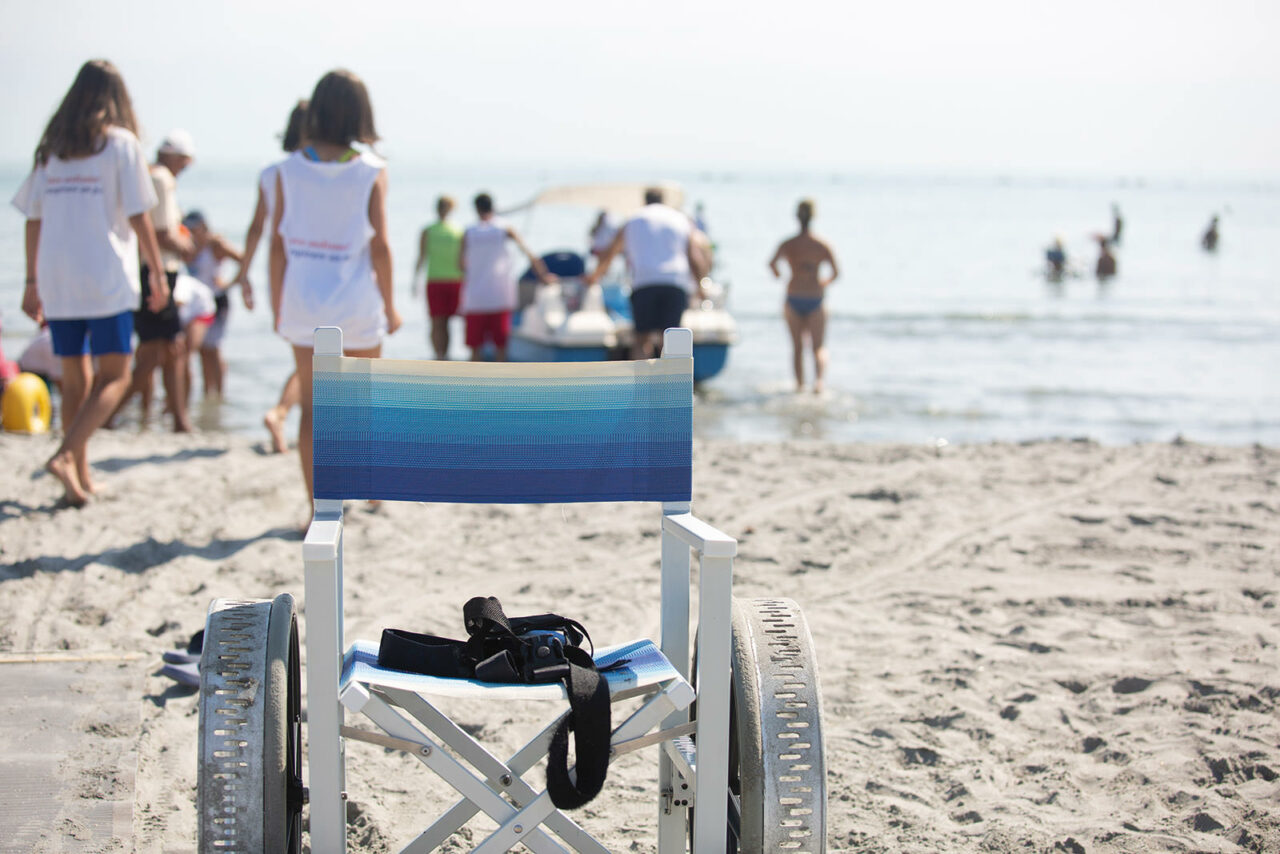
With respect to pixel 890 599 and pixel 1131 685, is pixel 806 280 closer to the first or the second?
pixel 890 599

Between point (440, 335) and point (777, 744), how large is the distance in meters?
8.55

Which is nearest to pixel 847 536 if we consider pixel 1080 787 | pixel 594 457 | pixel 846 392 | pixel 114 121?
pixel 1080 787

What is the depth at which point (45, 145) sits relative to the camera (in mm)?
4551

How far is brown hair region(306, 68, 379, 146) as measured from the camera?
414 centimetres

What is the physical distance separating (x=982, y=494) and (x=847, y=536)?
1153 millimetres

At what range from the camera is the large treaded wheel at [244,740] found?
1936mm

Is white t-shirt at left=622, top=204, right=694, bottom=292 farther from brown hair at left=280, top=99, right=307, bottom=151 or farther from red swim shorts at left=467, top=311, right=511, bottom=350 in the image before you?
brown hair at left=280, top=99, right=307, bottom=151

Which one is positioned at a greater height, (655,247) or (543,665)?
(655,247)

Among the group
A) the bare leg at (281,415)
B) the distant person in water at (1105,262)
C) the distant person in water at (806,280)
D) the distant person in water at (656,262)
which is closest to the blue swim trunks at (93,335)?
the bare leg at (281,415)

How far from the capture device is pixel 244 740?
196 cm

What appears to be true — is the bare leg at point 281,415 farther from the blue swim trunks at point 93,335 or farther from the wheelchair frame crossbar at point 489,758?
the wheelchair frame crossbar at point 489,758

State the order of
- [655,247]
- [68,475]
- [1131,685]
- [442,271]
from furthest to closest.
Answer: [442,271]
[655,247]
[68,475]
[1131,685]

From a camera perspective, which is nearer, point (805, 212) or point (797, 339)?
point (805, 212)

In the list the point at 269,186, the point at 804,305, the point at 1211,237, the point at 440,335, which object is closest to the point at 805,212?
the point at 804,305
